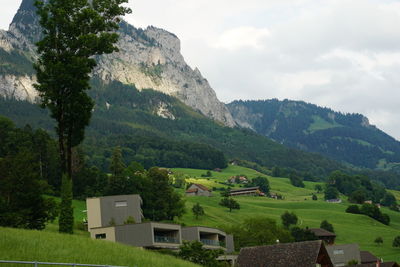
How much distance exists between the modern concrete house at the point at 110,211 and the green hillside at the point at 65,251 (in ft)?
154

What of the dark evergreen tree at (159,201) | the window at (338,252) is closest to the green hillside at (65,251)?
the window at (338,252)

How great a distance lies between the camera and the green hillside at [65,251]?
3766 cm

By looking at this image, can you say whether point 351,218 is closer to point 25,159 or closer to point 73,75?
point 25,159

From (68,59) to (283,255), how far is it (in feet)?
115

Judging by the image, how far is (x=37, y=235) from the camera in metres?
44.8

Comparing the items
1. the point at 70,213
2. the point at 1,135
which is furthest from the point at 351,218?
the point at 70,213

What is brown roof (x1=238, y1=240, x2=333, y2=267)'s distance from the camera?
6956cm

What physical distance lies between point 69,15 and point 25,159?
117 feet

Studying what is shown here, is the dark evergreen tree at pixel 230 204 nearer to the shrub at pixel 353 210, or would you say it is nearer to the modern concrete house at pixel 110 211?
the shrub at pixel 353 210

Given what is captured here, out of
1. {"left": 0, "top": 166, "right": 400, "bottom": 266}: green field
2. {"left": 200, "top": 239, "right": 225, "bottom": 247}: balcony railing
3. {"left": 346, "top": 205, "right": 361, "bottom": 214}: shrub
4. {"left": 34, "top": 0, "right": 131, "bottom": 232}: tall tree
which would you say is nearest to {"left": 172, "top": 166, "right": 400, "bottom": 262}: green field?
{"left": 0, "top": 166, "right": 400, "bottom": 266}: green field

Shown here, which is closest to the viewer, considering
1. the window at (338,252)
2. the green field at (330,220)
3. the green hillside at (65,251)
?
the green hillside at (65,251)

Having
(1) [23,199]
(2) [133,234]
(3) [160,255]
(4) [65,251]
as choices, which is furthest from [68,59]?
(2) [133,234]

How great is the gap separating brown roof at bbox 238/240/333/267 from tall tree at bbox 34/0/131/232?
29006mm

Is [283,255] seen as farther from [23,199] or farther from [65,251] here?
[65,251]
